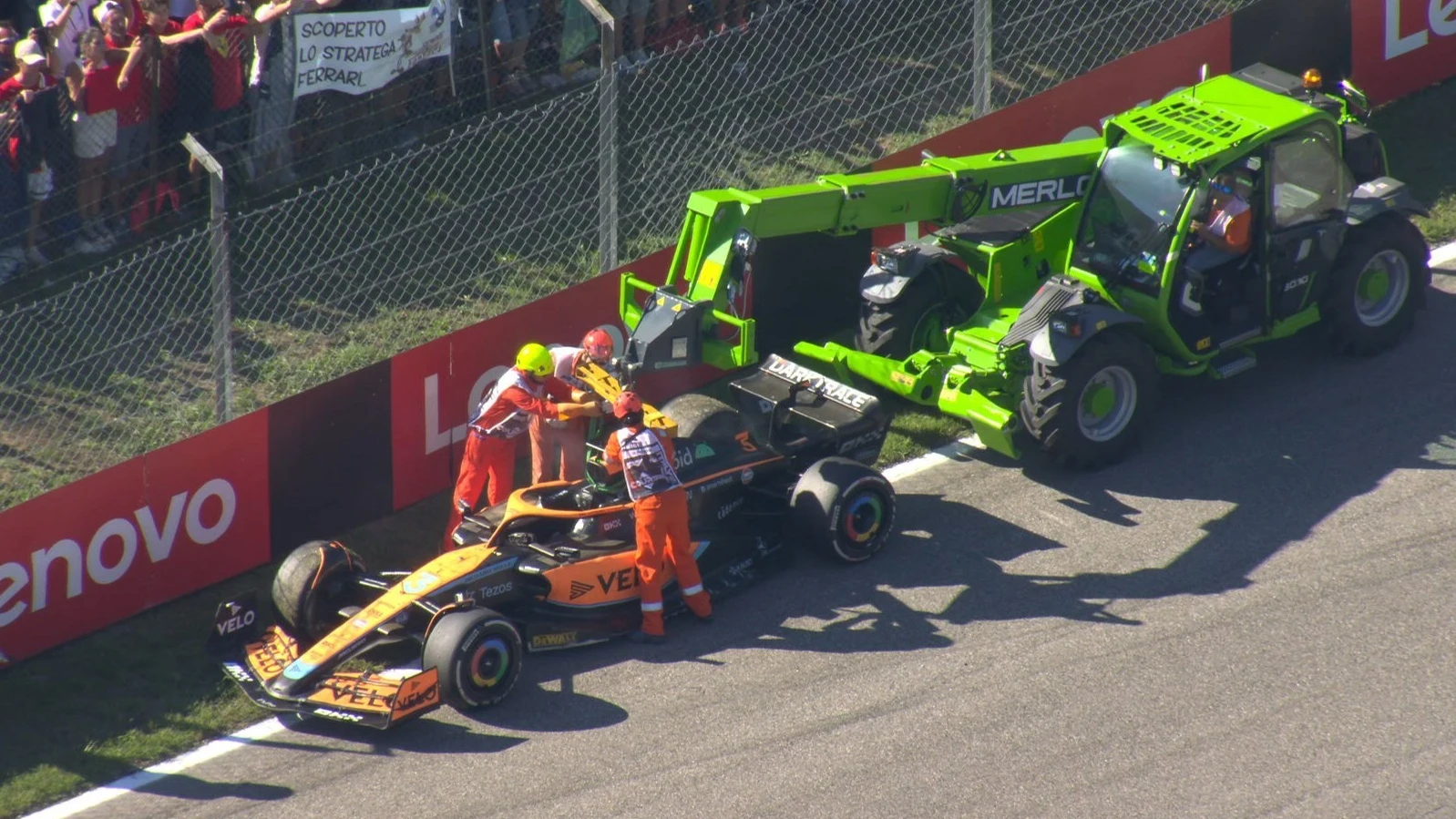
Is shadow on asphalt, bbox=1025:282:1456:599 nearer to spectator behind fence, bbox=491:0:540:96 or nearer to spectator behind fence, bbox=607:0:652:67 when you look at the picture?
spectator behind fence, bbox=607:0:652:67

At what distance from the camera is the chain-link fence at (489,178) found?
11.2 meters

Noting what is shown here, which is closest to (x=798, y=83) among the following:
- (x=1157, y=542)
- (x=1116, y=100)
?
(x=1116, y=100)

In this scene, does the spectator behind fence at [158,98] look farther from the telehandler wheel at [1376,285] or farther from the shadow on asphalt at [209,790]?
the telehandler wheel at [1376,285]

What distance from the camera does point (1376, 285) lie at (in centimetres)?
1205

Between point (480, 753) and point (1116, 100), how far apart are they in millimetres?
7758

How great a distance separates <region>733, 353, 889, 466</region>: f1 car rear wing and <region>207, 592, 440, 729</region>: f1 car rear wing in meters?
2.81

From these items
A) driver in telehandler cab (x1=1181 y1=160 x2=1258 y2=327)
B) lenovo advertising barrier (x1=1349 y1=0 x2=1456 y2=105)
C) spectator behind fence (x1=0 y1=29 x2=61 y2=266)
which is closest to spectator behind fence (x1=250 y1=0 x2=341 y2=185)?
spectator behind fence (x1=0 y1=29 x2=61 y2=266)

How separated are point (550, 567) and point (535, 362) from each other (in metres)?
1.56

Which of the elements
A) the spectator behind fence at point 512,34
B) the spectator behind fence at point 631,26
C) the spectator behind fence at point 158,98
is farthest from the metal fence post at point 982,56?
the spectator behind fence at point 158,98

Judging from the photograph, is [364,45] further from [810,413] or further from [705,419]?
[810,413]

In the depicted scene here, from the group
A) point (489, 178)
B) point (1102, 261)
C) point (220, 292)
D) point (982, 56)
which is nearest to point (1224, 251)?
point (1102, 261)

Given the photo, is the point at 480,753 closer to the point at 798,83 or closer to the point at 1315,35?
the point at 798,83

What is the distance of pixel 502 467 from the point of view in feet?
36.1

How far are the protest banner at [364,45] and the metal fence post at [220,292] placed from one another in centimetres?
191
